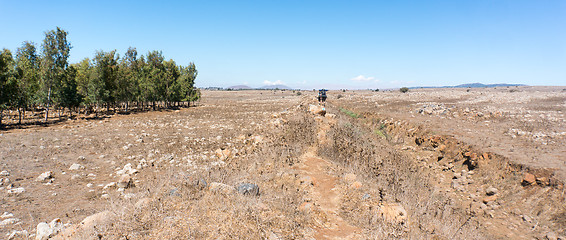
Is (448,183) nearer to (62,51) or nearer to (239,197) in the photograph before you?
(239,197)

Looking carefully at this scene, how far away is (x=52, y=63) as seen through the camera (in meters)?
28.3

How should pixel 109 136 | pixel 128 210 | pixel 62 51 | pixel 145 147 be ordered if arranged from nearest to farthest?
pixel 128 210
pixel 145 147
pixel 109 136
pixel 62 51

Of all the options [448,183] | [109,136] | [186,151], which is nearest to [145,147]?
[186,151]

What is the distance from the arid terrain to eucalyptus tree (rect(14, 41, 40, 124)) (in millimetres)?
14584

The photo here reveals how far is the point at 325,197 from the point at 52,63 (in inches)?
1481

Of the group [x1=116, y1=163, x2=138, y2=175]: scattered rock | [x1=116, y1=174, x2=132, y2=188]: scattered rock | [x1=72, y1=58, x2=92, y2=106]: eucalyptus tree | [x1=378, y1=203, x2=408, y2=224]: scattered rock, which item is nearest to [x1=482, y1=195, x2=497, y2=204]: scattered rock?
[x1=378, y1=203, x2=408, y2=224]: scattered rock

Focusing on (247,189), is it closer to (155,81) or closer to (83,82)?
(83,82)

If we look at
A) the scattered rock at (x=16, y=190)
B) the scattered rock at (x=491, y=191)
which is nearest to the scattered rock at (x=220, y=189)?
the scattered rock at (x=16, y=190)

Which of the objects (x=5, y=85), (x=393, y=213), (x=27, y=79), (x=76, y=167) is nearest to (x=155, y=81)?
(x=27, y=79)

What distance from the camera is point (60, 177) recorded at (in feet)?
31.3

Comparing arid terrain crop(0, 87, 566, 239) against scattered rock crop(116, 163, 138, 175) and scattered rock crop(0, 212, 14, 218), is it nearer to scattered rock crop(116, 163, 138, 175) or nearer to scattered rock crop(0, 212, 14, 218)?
scattered rock crop(0, 212, 14, 218)

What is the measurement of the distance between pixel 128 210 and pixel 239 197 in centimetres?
213

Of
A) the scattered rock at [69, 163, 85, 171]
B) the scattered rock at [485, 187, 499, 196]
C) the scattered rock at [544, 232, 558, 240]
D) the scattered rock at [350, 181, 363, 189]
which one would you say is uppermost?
the scattered rock at [350, 181, 363, 189]

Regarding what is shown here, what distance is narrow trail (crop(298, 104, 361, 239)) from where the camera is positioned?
191 inches
